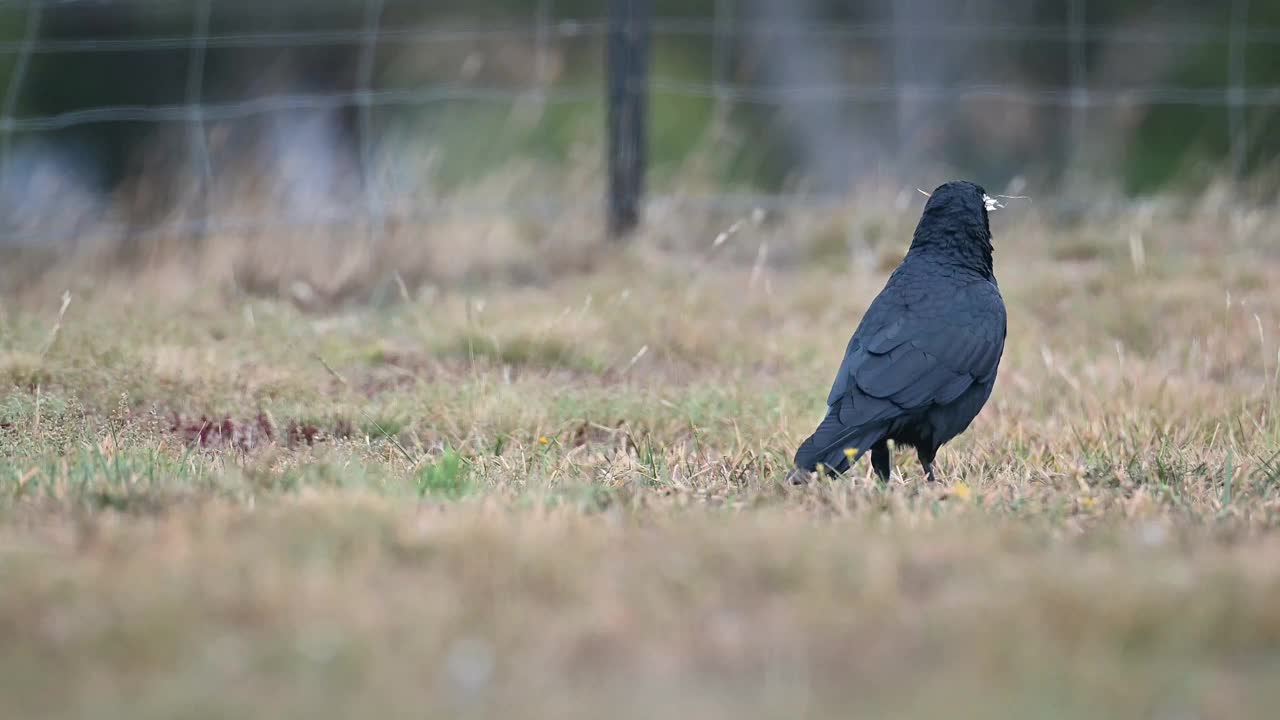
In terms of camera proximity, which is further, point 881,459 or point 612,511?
point 881,459

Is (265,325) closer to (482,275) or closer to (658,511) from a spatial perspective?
(482,275)

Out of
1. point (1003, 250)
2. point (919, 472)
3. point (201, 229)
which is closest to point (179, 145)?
point (201, 229)

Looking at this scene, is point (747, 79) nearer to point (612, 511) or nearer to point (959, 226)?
point (959, 226)

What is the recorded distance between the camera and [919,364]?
4.03 metres

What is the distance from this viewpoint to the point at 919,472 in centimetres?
445

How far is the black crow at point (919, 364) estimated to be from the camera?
12.9 ft

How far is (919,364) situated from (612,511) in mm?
1077

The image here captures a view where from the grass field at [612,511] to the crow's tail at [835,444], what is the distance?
4.7 inches

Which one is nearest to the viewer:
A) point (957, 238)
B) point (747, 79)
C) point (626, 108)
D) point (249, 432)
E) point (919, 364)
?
point (919, 364)

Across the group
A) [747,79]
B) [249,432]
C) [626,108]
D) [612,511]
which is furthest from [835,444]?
[747,79]

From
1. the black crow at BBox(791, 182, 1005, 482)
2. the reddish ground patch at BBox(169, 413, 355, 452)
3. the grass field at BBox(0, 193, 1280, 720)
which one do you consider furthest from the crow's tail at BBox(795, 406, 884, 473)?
the reddish ground patch at BBox(169, 413, 355, 452)

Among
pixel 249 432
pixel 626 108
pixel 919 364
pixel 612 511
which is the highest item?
pixel 626 108

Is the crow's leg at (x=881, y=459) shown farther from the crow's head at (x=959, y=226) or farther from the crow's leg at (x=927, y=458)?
the crow's head at (x=959, y=226)

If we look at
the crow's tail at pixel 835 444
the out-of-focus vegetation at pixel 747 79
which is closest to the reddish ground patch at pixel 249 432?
the crow's tail at pixel 835 444
